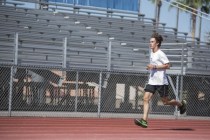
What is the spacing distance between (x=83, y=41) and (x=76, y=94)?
419cm

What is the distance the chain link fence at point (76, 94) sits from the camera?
14070 mm

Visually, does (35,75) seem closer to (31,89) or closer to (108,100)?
(31,89)

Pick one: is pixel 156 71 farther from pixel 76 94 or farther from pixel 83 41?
pixel 83 41

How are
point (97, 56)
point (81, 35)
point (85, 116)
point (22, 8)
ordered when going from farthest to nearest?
1. point (22, 8)
2. point (81, 35)
3. point (97, 56)
4. point (85, 116)

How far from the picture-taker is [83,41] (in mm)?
17781

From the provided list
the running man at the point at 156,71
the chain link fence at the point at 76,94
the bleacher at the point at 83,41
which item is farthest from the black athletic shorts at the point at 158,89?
the bleacher at the point at 83,41

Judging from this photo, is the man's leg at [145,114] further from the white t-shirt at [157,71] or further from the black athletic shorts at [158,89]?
the white t-shirt at [157,71]

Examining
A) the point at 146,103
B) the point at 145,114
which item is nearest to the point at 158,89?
the point at 146,103

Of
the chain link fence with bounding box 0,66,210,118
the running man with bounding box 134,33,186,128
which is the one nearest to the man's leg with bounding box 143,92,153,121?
the running man with bounding box 134,33,186,128

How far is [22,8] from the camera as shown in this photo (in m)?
20.5

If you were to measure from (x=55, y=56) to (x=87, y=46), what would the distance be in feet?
5.84

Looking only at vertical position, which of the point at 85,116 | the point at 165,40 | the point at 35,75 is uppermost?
the point at 165,40

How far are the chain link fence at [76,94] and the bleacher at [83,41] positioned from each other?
0.46 m

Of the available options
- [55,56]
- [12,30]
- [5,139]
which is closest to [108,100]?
[55,56]
